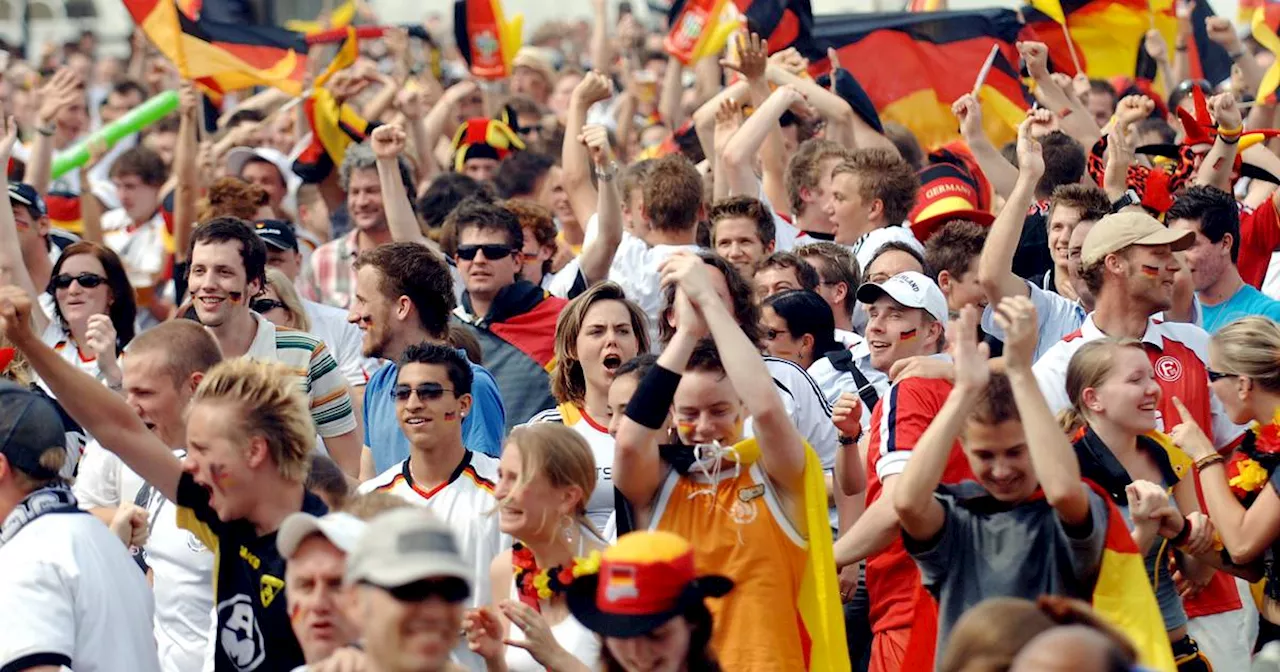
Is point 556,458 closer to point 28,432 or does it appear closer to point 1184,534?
point 28,432

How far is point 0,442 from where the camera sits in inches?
196

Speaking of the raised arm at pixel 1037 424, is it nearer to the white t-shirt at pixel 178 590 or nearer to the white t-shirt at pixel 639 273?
the white t-shirt at pixel 178 590

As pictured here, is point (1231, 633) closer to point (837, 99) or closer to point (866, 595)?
point (866, 595)

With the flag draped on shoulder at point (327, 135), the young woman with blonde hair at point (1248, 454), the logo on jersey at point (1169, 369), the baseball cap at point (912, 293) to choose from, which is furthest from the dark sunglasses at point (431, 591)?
the flag draped on shoulder at point (327, 135)

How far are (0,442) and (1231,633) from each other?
3698mm

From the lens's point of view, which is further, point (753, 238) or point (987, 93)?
point (987, 93)

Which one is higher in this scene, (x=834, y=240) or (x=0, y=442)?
(x=0, y=442)

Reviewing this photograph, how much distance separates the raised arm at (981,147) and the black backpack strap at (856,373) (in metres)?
1.75

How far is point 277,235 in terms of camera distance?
9.25 meters

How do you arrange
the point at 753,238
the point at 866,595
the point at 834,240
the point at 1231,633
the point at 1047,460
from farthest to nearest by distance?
1. the point at 834,240
2. the point at 753,238
3. the point at 866,595
4. the point at 1231,633
5. the point at 1047,460

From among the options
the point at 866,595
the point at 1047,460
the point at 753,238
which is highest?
the point at 1047,460

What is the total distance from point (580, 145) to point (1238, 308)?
3295 millimetres

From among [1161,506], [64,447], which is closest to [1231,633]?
[1161,506]

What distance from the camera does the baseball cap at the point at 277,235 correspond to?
Result: 9.23 m
